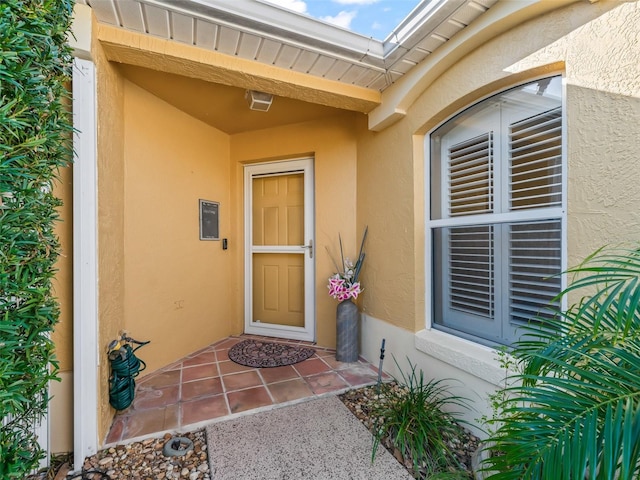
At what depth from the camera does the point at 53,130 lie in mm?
1161

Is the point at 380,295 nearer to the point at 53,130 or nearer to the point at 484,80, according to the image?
the point at 484,80

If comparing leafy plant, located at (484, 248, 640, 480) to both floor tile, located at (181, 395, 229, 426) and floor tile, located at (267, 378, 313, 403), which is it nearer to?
floor tile, located at (267, 378, 313, 403)

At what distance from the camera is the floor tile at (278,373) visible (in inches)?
95.2

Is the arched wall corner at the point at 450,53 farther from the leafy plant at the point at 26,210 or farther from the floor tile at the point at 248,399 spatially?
the floor tile at the point at 248,399

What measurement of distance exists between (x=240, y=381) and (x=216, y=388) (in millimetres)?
192

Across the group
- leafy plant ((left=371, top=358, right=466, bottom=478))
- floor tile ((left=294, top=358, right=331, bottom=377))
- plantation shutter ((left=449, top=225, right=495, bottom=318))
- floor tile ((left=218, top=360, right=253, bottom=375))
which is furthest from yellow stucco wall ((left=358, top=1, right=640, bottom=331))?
floor tile ((left=218, top=360, right=253, bottom=375))

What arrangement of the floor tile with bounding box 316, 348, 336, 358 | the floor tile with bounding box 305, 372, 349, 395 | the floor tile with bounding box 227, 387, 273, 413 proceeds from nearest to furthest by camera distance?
1. the floor tile with bounding box 227, 387, 273, 413
2. the floor tile with bounding box 305, 372, 349, 395
3. the floor tile with bounding box 316, 348, 336, 358

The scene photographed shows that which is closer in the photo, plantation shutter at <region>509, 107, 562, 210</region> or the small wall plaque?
plantation shutter at <region>509, 107, 562, 210</region>

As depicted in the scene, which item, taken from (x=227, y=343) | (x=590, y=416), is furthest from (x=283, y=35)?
(x=227, y=343)

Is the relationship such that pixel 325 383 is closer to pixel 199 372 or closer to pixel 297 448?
pixel 297 448

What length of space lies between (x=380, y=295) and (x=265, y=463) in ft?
5.09

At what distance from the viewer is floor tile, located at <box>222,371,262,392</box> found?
7.50ft

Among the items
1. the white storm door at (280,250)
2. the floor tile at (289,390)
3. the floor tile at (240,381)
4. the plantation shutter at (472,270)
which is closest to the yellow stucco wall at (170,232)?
the white storm door at (280,250)

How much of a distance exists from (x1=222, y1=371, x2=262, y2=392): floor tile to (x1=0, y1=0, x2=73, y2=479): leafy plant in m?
1.25
